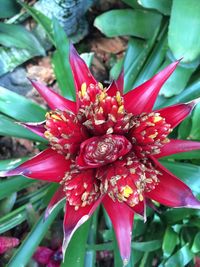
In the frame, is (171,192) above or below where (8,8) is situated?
below

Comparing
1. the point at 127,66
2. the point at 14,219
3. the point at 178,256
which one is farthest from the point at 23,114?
the point at 178,256

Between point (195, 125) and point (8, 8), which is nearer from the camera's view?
point (195, 125)

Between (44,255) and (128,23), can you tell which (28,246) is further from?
(128,23)

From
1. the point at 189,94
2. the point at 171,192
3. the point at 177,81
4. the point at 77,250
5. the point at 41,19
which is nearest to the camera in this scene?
the point at 171,192

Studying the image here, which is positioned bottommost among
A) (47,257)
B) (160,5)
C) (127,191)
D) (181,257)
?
(181,257)

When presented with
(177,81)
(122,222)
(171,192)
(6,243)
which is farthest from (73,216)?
(177,81)

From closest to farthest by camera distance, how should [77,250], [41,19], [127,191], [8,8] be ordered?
[127,191], [77,250], [41,19], [8,8]
